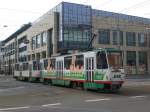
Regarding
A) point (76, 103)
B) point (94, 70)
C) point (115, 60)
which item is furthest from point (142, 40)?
point (76, 103)

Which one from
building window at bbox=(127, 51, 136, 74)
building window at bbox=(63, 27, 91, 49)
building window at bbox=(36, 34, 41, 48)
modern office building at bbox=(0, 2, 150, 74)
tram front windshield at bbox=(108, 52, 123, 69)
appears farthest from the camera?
building window at bbox=(36, 34, 41, 48)

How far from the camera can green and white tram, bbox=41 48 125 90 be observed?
24.1 meters

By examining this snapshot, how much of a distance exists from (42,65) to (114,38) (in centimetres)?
4189

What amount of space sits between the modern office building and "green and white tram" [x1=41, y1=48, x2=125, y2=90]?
115 ft

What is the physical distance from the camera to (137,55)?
83875 mm

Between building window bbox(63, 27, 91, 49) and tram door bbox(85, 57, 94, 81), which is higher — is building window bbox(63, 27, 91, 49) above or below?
above

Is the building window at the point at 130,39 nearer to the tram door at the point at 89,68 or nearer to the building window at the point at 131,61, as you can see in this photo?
the building window at the point at 131,61

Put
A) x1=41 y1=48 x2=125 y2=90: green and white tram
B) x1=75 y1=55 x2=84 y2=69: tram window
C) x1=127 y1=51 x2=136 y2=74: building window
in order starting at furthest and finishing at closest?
x1=127 y1=51 x2=136 y2=74: building window, x1=75 y1=55 x2=84 y2=69: tram window, x1=41 y1=48 x2=125 y2=90: green and white tram

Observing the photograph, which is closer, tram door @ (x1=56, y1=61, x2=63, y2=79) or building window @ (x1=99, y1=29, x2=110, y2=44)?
tram door @ (x1=56, y1=61, x2=63, y2=79)

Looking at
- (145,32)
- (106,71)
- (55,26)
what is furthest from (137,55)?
(106,71)

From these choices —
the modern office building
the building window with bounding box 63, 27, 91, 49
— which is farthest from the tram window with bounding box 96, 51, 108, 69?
the building window with bounding box 63, 27, 91, 49

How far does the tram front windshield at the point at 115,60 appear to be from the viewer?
79.9ft

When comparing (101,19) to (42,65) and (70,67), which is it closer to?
(42,65)

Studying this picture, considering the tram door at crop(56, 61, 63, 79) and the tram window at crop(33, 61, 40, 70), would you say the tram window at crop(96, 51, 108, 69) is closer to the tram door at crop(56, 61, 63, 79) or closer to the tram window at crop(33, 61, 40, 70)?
the tram door at crop(56, 61, 63, 79)
